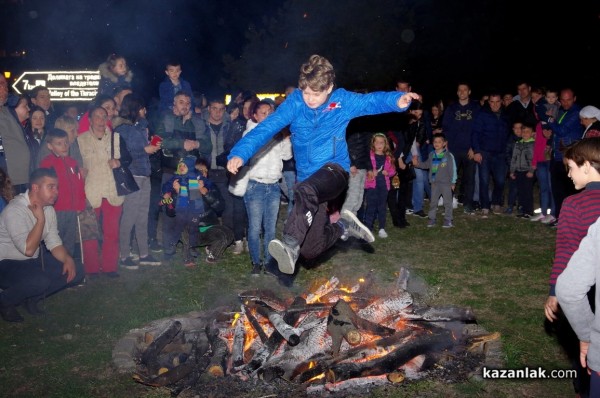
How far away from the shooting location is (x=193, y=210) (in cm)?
941

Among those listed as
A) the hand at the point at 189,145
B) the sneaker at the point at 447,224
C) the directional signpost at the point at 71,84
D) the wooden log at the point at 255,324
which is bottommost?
the wooden log at the point at 255,324

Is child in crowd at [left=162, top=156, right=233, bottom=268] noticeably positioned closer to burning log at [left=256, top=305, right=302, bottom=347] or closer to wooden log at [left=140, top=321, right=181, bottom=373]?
wooden log at [left=140, top=321, right=181, bottom=373]

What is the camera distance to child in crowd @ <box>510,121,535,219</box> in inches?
495

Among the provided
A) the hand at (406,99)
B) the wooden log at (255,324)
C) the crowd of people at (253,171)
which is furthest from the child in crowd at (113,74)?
the hand at (406,99)

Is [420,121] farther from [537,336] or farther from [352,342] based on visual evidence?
[352,342]

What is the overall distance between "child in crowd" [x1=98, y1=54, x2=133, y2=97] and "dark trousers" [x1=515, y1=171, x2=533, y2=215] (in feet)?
28.5

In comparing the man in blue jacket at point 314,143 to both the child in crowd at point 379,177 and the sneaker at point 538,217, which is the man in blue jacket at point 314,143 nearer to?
the child in crowd at point 379,177

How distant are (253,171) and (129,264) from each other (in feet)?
9.04

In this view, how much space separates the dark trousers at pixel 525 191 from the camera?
1267cm

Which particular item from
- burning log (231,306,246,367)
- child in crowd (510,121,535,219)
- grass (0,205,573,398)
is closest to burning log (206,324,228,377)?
burning log (231,306,246,367)

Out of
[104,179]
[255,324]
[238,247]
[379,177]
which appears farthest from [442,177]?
[255,324]

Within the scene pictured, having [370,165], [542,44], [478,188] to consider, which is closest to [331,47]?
[542,44]

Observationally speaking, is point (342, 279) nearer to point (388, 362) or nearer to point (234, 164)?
point (388, 362)

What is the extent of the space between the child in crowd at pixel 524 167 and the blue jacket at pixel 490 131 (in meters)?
0.36
